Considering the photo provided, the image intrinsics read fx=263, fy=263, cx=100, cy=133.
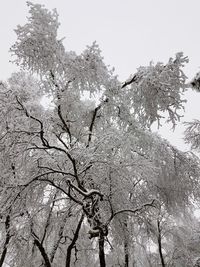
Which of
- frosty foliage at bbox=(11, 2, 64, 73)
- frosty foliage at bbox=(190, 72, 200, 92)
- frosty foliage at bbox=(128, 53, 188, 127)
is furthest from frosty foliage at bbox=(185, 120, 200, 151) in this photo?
frosty foliage at bbox=(11, 2, 64, 73)

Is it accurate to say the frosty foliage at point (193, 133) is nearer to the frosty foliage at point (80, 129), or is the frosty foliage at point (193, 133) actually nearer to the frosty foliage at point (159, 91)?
the frosty foliage at point (80, 129)

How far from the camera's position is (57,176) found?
612 cm

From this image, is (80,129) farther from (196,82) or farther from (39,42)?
(196,82)

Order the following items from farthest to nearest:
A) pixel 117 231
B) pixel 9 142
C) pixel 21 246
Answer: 1. pixel 21 246
2. pixel 117 231
3. pixel 9 142

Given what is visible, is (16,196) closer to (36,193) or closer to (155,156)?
(36,193)

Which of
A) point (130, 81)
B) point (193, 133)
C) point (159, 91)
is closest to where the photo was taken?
point (159, 91)

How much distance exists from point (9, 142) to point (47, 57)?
1941 mm

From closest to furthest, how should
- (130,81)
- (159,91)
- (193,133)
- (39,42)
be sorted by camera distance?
(39,42)
(159,91)
(130,81)
(193,133)

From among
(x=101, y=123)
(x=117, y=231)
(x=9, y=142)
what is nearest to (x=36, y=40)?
(x=9, y=142)

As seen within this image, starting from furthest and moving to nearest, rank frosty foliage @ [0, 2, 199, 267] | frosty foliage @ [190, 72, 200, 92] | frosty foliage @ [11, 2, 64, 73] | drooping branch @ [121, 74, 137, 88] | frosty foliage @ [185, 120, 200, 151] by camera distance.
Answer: frosty foliage @ [185, 120, 200, 151], drooping branch @ [121, 74, 137, 88], frosty foliage @ [11, 2, 64, 73], frosty foliage @ [0, 2, 199, 267], frosty foliage @ [190, 72, 200, 92]

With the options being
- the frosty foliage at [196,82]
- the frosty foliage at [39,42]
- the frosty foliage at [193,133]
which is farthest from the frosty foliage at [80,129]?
the frosty foliage at [193,133]

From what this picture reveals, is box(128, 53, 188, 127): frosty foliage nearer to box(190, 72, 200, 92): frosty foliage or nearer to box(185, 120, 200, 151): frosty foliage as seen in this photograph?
box(190, 72, 200, 92): frosty foliage

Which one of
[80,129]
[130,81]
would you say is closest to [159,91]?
[130,81]

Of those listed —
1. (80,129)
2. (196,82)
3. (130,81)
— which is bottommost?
(196,82)
